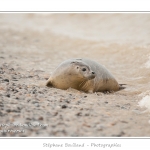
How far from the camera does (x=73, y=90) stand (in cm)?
548

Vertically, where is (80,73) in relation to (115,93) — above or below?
above

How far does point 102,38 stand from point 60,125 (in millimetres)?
9025

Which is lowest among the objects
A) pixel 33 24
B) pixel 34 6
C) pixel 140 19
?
pixel 33 24

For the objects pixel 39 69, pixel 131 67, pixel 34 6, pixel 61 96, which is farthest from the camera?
pixel 131 67

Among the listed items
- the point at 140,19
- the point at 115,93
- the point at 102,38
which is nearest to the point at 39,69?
the point at 115,93

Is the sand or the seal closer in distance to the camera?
the sand

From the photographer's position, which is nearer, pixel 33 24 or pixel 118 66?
pixel 118 66

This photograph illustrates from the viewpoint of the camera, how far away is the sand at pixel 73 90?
3767 mm

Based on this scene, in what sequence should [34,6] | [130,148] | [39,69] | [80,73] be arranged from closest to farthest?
[130,148] → [80,73] → [34,6] → [39,69]

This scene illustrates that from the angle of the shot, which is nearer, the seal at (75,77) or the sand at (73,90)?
the sand at (73,90)

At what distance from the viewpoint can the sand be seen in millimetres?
3767

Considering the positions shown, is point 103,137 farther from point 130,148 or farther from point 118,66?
point 118,66

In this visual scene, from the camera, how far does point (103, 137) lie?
3.55m

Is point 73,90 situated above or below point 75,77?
below
